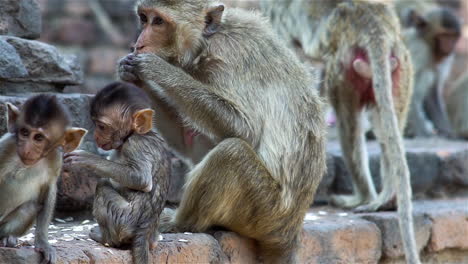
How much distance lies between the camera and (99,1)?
14.7 metres

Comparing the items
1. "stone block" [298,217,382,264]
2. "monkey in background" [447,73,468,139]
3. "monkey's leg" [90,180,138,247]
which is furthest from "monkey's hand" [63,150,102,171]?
"monkey in background" [447,73,468,139]

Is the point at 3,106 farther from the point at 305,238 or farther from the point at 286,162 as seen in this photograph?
the point at 305,238

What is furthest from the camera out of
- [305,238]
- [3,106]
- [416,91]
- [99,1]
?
[99,1]

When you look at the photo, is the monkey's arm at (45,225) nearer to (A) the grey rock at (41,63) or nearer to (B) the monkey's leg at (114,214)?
(B) the monkey's leg at (114,214)

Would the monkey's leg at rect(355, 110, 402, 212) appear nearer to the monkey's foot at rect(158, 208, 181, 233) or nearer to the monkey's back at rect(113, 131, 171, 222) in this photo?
the monkey's foot at rect(158, 208, 181, 233)

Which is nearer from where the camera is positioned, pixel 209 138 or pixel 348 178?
pixel 209 138

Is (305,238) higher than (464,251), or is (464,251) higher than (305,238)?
(305,238)

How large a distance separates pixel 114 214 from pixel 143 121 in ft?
1.69

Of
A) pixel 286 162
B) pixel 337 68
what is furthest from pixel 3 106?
pixel 337 68

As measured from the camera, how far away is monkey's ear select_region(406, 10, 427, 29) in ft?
40.5

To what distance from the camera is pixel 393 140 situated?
7074 millimetres

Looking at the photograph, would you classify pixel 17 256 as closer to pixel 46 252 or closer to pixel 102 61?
pixel 46 252

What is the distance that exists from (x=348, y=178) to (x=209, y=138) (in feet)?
8.42

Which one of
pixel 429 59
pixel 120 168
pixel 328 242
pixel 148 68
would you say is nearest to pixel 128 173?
pixel 120 168
